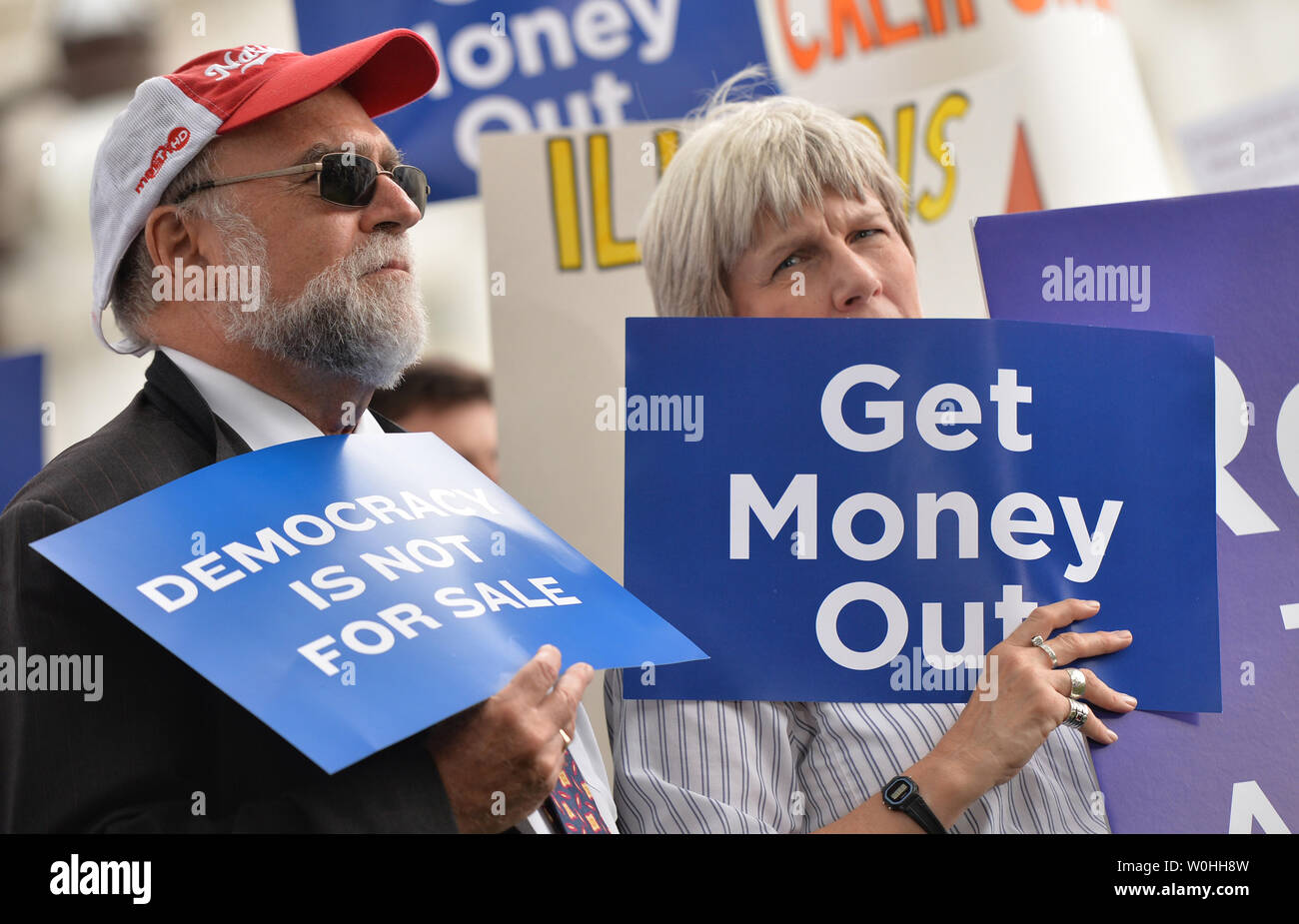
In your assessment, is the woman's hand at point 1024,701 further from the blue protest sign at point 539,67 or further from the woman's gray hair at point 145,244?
the blue protest sign at point 539,67

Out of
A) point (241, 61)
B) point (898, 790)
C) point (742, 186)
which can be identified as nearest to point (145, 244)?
point (241, 61)

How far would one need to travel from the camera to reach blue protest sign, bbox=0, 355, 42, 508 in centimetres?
259

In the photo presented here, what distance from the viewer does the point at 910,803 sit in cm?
175

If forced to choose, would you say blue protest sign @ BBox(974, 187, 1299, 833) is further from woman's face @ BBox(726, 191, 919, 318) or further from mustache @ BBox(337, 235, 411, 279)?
mustache @ BBox(337, 235, 411, 279)

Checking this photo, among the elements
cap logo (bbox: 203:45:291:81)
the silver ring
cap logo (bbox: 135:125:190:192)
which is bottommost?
the silver ring

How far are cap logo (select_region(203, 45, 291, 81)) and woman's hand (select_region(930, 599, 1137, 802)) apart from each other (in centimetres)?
135

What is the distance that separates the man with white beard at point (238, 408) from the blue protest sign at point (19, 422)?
24.3 inches

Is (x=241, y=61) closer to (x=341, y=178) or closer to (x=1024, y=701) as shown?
(x=341, y=178)

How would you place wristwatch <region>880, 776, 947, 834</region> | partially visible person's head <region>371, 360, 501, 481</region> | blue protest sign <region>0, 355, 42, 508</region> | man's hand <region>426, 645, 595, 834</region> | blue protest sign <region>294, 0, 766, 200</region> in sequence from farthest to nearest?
partially visible person's head <region>371, 360, 501, 481</region> < blue protest sign <region>294, 0, 766, 200</region> < blue protest sign <region>0, 355, 42, 508</region> < wristwatch <region>880, 776, 947, 834</region> < man's hand <region>426, 645, 595, 834</region>

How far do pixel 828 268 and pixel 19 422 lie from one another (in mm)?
1587

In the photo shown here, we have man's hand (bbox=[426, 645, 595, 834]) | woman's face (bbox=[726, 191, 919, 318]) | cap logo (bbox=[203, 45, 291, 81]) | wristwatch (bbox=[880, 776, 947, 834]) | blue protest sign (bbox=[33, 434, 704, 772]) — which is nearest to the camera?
blue protest sign (bbox=[33, 434, 704, 772])

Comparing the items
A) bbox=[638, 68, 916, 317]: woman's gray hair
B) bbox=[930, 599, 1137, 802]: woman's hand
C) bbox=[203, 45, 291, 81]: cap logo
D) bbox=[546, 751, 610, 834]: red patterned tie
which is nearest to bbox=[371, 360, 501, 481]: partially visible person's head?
bbox=[638, 68, 916, 317]: woman's gray hair

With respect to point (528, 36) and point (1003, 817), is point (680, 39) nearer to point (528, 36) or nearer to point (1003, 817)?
point (528, 36)
